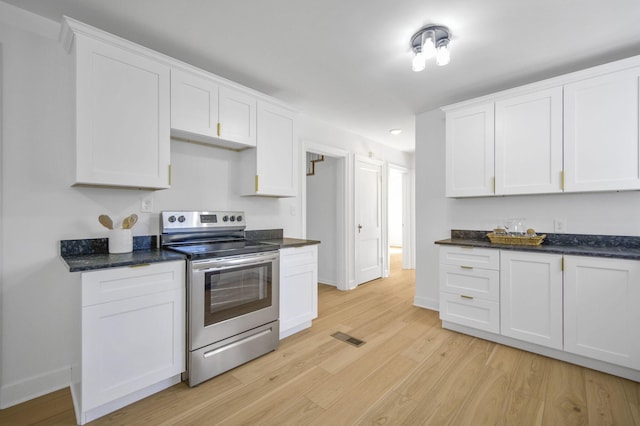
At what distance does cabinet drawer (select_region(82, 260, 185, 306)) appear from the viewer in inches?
62.4

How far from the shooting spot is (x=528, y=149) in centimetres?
260

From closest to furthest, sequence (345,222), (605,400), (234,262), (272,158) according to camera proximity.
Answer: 1. (605,400)
2. (234,262)
3. (272,158)
4. (345,222)

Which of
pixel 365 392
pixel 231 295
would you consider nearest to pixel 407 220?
pixel 365 392

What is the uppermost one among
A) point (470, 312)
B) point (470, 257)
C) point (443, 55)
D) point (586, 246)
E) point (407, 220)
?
point (443, 55)

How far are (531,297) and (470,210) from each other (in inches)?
44.2

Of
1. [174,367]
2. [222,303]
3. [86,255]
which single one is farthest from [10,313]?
[222,303]

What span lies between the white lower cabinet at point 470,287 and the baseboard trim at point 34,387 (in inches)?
124

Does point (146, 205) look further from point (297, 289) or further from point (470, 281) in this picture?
point (470, 281)

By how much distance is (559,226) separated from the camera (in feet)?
8.84

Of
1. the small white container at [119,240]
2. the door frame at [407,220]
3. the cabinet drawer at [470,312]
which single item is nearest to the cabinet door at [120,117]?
the small white container at [119,240]

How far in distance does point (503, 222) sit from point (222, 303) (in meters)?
2.87

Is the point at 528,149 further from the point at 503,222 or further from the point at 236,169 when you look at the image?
the point at 236,169

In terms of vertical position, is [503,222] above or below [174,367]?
above

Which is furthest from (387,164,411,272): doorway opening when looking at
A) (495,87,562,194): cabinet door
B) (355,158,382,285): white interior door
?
(495,87,562,194): cabinet door
